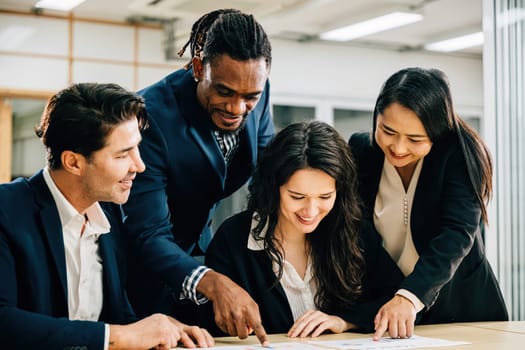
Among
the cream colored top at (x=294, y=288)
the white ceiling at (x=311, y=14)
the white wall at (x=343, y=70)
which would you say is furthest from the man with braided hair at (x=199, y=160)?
the white wall at (x=343, y=70)

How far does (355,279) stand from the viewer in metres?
2.21

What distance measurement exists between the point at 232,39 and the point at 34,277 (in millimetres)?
761

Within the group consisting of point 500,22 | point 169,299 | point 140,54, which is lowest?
point 169,299

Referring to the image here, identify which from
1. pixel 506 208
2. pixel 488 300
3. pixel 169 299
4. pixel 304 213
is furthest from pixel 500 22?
pixel 169 299

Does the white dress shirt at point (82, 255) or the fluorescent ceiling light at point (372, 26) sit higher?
the fluorescent ceiling light at point (372, 26)

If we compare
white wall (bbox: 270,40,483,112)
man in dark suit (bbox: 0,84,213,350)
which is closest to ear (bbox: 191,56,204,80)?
man in dark suit (bbox: 0,84,213,350)

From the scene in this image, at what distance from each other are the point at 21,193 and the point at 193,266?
1.51ft

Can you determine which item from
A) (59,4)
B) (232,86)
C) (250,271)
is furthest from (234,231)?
(59,4)

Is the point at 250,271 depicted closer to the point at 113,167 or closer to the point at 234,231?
the point at 234,231

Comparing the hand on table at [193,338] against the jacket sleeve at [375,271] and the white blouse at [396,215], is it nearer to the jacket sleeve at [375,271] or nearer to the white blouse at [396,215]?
the jacket sleeve at [375,271]

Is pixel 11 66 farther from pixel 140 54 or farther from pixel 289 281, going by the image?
pixel 289 281

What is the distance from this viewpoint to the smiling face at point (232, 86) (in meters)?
1.96

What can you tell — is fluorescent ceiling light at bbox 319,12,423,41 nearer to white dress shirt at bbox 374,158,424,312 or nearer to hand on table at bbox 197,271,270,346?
white dress shirt at bbox 374,158,424,312

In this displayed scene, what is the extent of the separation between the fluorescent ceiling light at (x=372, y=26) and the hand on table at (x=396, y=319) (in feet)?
13.7
